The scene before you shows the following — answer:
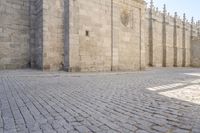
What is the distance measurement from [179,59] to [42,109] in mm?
27780

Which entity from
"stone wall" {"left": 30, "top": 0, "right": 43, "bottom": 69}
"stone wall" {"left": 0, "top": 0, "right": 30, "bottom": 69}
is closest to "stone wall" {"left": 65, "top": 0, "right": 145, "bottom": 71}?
"stone wall" {"left": 30, "top": 0, "right": 43, "bottom": 69}

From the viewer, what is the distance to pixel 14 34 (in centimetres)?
1205

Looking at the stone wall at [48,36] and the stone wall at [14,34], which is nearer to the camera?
the stone wall at [48,36]

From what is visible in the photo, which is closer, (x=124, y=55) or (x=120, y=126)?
(x=120, y=126)

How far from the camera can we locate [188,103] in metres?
4.29

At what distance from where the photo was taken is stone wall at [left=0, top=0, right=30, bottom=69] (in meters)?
11.7

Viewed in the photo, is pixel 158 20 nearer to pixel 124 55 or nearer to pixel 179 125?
pixel 124 55

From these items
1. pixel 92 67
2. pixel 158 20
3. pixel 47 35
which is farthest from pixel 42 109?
pixel 158 20

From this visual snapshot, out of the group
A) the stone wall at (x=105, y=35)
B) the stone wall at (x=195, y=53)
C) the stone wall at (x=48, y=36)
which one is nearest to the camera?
the stone wall at (x=48, y=36)

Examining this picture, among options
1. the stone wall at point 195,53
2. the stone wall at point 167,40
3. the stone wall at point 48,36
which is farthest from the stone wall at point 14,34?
the stone wall at point 195,53

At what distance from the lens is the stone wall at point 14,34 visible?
38.3 ft

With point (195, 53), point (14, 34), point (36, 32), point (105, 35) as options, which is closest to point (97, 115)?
point (36, 32)

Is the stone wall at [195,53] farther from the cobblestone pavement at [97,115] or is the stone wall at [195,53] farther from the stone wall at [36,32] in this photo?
the cobblestone pavement at [97,115]

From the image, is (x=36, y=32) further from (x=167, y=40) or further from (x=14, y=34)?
(x=167, y=40)
